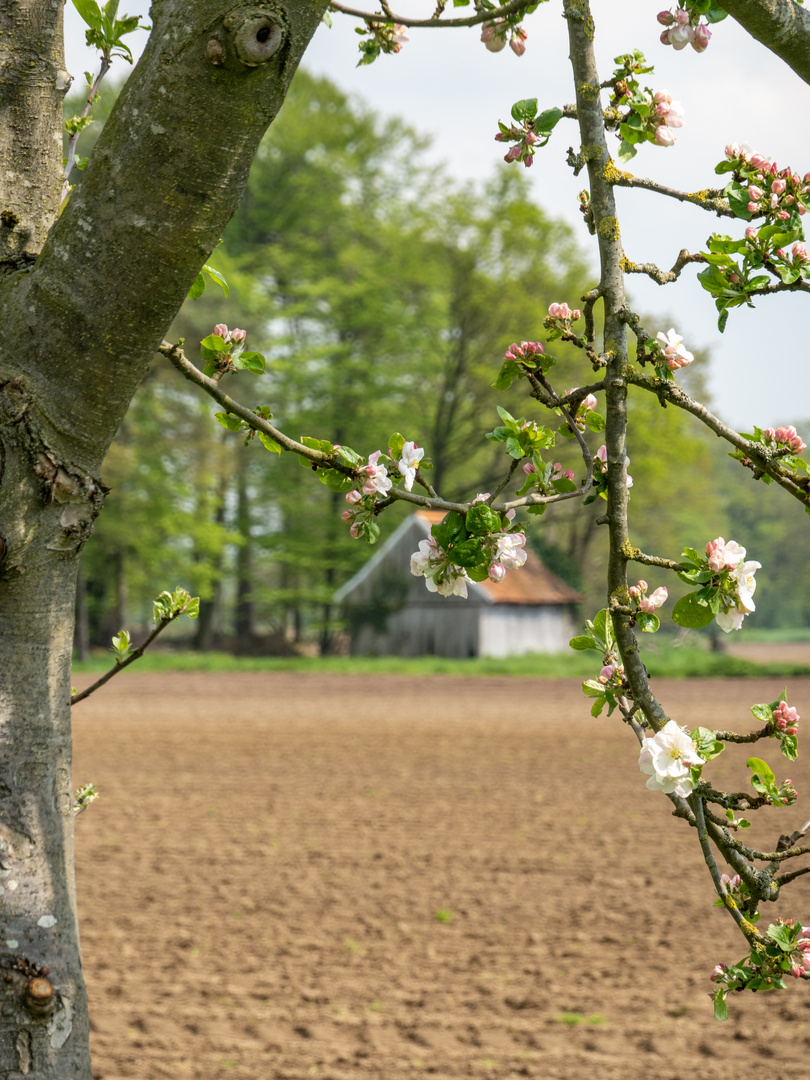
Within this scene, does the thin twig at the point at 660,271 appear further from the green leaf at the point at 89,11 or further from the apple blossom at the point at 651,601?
the green leaf at the point at 89,11

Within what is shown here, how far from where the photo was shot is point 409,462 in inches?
65.0

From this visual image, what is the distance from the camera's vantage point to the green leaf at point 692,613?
145 centimetres

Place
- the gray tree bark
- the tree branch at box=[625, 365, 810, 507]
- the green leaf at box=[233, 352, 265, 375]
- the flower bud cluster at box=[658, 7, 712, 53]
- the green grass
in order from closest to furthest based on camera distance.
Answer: the gray tree bark < the tree branch at box=[625, 365, 810, 507] < the green leaf at box=[233, 352, 265, 375] < the flower bud cluster at box=[658, 7, 712, 53] < the green grass

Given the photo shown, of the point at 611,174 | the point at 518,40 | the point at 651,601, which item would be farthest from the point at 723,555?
the point at 518,40

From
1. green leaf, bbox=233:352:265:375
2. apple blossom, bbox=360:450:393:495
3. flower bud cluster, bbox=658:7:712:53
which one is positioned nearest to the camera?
apple blossom, bbox=360:450:393:495

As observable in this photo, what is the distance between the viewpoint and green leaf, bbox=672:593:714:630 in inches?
56.9

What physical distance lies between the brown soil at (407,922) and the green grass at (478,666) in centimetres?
1214

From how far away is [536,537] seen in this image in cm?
3728

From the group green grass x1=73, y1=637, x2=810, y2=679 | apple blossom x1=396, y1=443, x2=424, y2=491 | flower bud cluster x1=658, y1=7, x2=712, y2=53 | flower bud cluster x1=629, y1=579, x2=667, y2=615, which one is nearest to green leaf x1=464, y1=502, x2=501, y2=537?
apple blossom x1=396, y1=443, x2=424, y2=491

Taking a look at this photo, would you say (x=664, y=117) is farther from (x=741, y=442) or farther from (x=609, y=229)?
(x=741, y=442)

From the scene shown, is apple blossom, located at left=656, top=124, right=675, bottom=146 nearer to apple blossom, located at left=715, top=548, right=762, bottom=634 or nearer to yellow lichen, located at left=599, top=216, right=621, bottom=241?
yellow lichen, located at left=599, top=216, right=621, bottom=241

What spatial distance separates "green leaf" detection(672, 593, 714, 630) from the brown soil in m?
4.14

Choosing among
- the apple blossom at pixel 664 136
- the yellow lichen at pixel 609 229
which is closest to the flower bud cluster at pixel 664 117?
the apple blossom at pixel 664 136

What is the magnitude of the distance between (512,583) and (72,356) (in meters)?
30.6
